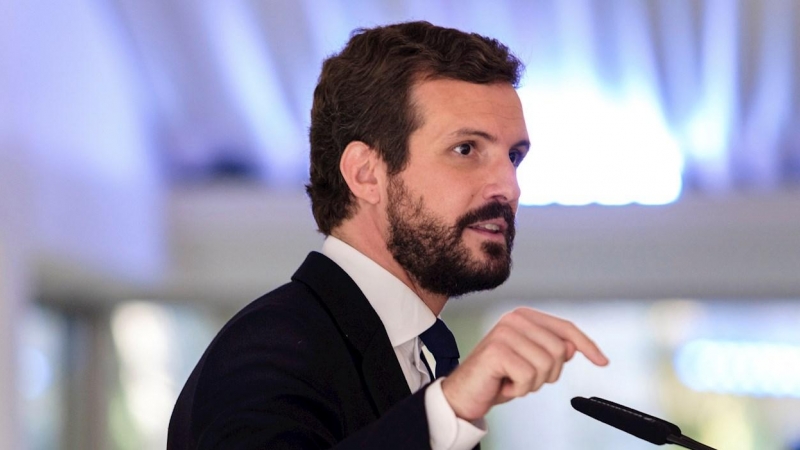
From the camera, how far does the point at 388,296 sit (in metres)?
1.44

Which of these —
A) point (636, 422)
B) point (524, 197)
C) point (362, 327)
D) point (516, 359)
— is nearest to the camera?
point (516, 359)

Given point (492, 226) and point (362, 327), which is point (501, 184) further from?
point (362, 327)

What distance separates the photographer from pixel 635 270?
22.6 feet

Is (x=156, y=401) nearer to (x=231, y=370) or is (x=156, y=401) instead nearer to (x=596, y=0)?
(x=596, y=0)

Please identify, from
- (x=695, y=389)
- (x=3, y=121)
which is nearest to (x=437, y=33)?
(x=3, y=121)

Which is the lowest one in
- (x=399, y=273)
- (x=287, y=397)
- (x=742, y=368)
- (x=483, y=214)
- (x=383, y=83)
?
(x=742, y=368)

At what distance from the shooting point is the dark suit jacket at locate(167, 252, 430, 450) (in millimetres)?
1044

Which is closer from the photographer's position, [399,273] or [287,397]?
[287,397]

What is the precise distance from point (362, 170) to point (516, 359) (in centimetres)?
67

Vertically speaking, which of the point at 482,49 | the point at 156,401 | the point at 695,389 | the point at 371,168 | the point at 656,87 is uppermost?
the point at 656,87

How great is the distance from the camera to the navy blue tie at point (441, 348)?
1421 mm

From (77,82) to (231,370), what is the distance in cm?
527

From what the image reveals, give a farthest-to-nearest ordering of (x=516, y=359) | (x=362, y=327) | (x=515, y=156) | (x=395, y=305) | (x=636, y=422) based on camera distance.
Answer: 1. (x=515, y=156)
2. (x=395, y=305)
3. (x=362, y=327)
4. (x=636, y=422)
5. (x=516, y=359)

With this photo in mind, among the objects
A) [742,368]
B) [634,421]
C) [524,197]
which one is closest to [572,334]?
[634,421]
